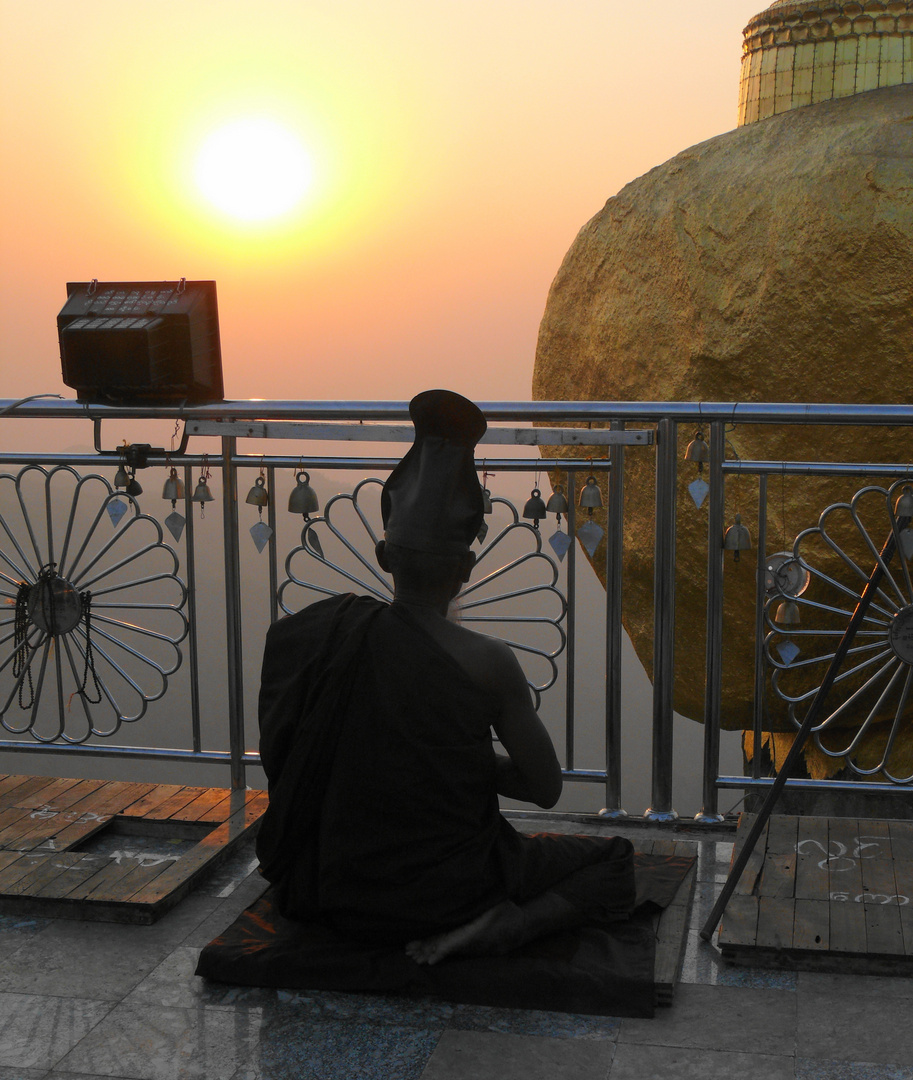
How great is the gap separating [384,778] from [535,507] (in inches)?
56.0

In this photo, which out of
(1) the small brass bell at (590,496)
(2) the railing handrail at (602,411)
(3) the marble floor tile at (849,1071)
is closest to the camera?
(3) the marble floor tile at (849,1071)

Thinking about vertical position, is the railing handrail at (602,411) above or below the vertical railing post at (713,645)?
above

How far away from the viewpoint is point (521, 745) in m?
2.57

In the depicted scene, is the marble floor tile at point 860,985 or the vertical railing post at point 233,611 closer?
the marble floor tile at point 860,985

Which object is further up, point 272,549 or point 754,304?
point 754,304

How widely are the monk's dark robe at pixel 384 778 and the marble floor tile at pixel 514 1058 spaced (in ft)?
0.92

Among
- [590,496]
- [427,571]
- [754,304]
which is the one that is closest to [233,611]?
[590,496]

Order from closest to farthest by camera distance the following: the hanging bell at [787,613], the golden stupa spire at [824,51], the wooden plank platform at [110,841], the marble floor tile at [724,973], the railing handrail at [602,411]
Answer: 1. the marble floor tile at [724,973]
2. the wooden plank platform at [110,841]
3. the railing handrail at [602,411]
4. the hanging bell at [787,613]
5. the golden stupa spire at [824,51]

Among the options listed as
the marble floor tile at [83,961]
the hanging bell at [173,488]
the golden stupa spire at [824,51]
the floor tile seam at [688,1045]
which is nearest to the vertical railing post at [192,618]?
the hanging bell at [173,488]

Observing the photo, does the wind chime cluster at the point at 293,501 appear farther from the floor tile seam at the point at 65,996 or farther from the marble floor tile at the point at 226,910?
the floor tile seam at the point at 65,996

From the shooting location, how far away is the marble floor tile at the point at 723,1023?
231 centimetres

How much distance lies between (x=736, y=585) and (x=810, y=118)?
4444 millimetres

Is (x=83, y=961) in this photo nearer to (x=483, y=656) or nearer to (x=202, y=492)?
(x=483, y=656)

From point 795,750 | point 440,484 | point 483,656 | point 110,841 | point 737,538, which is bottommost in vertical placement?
point 110,841
